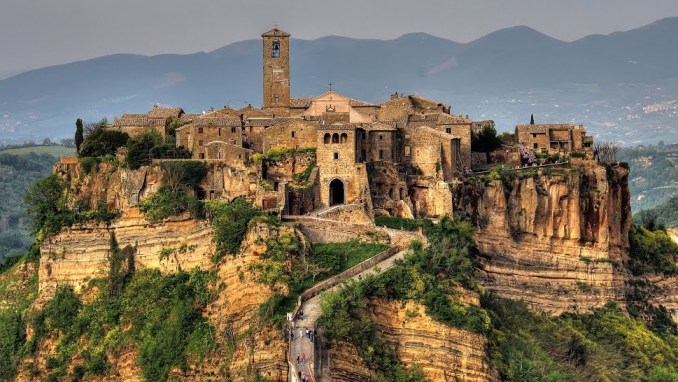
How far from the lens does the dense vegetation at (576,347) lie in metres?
47.1

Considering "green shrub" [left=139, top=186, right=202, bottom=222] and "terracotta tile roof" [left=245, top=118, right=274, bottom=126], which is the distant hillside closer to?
"terracotta tile roof" [left=245, top=118, right=274, bottom=126]

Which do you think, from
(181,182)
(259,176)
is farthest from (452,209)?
(181,182)

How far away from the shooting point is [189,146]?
184 feet

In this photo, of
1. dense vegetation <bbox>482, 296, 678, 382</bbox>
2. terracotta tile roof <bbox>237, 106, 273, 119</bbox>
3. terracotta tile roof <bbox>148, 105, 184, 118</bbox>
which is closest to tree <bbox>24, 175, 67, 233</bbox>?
terracotta tile roof <bbox>148, 105, 184, 118</bbox>

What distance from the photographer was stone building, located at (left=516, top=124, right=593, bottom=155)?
65062 millimetres

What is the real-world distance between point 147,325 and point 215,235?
4892 millimetres

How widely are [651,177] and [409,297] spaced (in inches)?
5319

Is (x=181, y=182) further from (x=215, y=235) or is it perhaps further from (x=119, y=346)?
(x=119, y=346)

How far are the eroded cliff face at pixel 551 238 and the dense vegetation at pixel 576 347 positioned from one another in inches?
46.8

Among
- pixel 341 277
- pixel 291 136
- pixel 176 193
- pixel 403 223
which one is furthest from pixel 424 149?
pixel 176 193

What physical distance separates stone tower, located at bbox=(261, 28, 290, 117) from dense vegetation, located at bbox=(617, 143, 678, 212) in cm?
9371

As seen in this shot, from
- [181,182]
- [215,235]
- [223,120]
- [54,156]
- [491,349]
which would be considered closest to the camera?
A: [491,349]

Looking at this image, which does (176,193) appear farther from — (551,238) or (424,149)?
(551,238)

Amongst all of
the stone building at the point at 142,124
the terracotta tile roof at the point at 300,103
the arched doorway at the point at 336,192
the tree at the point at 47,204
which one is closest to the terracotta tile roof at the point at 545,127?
the terracotta tile roof at the point at 300,103
